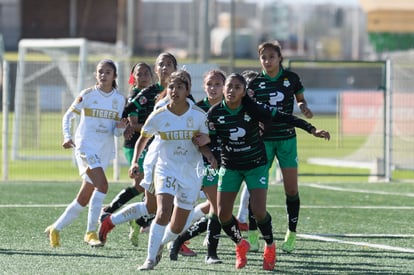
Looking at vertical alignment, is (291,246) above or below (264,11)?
below

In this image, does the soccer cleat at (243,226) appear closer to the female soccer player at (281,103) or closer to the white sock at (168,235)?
the female soccer player at (281,103)

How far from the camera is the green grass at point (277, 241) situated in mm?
9898

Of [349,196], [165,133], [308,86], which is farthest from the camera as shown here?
[308,86]

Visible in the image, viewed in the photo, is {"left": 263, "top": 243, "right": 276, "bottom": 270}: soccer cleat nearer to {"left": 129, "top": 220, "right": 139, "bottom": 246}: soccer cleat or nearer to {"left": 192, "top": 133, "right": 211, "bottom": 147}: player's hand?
{"left": 192, "top": 133, "right": 211, "bottom": 147}: player's hand

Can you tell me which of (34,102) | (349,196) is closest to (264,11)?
(34,102)

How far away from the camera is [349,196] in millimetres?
16812

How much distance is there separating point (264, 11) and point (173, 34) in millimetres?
23916

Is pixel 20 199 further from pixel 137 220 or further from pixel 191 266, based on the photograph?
pixel 191 266

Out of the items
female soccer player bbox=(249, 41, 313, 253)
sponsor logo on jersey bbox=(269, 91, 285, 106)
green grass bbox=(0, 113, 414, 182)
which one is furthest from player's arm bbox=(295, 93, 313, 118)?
green grass bbox=(0, 113, 414, 182)

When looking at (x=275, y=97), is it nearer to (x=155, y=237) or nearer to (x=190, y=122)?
(x=190, y=122)

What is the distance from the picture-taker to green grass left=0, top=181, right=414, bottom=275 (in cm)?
990

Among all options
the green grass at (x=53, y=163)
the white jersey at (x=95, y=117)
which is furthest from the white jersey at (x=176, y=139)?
the green grass at (x=53, y=163)

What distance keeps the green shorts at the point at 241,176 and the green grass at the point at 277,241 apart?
74 cm

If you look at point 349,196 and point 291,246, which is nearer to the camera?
point 291,246
